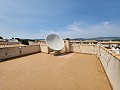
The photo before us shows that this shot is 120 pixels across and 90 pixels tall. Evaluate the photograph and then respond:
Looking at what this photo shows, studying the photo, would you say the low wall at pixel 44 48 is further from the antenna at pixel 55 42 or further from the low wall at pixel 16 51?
the antenna at pixel 55 42

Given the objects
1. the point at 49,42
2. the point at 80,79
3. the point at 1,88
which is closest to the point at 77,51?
the point at 49,42

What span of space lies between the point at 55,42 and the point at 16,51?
447 centimetres

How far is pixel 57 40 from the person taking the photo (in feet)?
37.3

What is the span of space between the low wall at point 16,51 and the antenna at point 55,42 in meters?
2.55

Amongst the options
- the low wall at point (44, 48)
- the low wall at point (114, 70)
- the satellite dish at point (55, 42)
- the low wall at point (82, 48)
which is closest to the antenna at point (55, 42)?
the satellite dish at point (55, 42)

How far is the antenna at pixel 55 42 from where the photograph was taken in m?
10.7

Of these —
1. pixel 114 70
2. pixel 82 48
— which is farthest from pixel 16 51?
pixel 114 70

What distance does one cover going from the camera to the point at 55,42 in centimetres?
1121

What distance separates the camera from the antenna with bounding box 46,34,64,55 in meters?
10.7

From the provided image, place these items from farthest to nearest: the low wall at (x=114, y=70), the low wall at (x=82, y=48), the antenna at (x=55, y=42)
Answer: the antenna at (x=55, y=42)
the low wall at (x=82, y=48)
the low wall at (x=114, y=70)

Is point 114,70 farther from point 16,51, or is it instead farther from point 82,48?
point 16,51

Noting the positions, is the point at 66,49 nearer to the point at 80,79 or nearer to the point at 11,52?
the point at 11,52

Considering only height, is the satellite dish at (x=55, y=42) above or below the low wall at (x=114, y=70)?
above

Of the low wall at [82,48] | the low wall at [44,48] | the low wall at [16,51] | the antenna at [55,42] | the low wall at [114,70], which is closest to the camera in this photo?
the low wall at [114,70]
